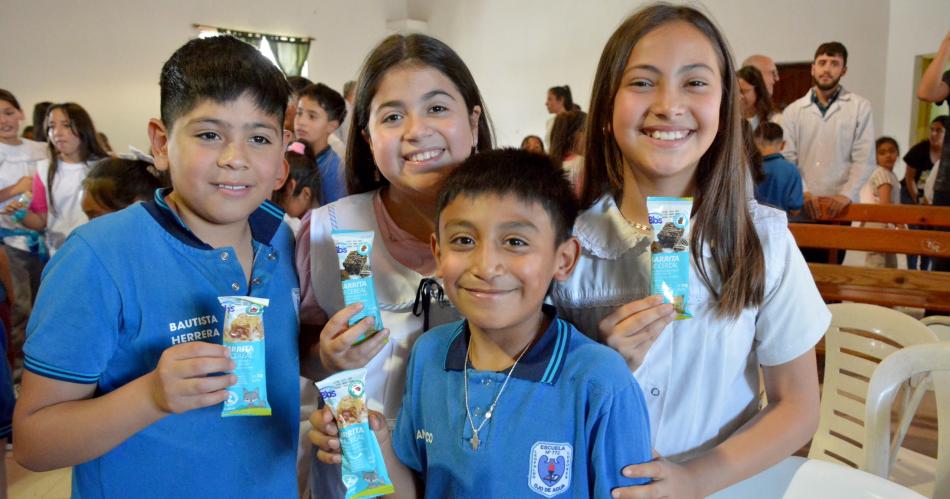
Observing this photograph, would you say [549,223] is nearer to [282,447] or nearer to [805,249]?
[282,447]

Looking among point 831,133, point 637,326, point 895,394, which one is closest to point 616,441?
point 637,326

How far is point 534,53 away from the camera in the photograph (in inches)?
465

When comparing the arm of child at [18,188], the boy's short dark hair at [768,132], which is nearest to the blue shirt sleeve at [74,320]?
the boy's short dark hair at [768,132]

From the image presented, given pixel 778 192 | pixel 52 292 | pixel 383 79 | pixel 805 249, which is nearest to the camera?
pixel 52 292

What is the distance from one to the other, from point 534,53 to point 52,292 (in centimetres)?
1146

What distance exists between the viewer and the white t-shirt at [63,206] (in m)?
4.31

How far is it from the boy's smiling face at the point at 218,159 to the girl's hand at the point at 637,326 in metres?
0.72

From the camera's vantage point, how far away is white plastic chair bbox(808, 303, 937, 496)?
209cm

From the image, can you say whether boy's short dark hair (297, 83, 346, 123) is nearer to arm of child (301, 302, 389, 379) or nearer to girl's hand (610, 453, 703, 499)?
arm of child (301, 302, 389, 379)

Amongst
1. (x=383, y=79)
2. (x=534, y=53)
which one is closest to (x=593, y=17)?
(x=534, y=53)

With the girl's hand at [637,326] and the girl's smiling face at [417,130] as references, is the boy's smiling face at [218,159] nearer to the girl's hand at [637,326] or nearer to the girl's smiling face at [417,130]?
the girl's smiling face at [417,130]

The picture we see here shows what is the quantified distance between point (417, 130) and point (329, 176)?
2475 mm

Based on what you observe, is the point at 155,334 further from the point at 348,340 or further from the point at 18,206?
the point at 18,206

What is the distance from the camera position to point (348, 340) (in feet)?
3.84
